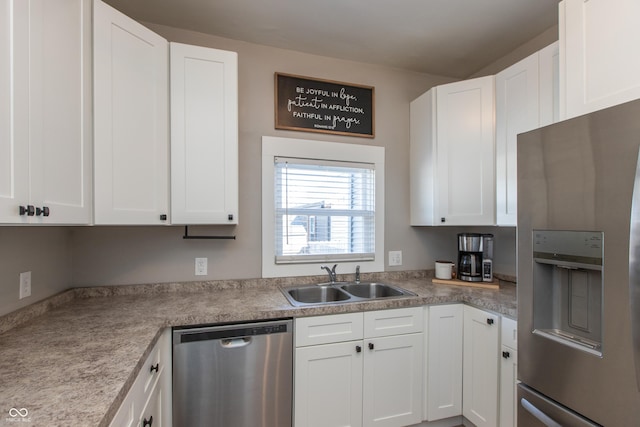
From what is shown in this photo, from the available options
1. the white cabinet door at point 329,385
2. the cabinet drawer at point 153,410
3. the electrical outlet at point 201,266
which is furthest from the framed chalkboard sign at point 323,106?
the cabinet drawer at point 153,410

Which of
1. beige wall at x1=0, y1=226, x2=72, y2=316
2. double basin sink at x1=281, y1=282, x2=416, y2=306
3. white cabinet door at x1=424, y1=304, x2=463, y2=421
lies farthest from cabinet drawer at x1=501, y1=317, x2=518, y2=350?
beige wall at x1=0, y1=226, x2=72, y2=316

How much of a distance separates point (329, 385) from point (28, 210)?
62.4 inches

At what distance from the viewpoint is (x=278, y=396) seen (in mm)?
1634

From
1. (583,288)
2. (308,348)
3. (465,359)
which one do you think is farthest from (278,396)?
(583,288)

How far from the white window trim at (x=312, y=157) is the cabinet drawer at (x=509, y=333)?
0.97 meters

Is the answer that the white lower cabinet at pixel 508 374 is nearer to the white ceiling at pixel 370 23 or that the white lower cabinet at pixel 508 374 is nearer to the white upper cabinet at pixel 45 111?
the white ceiling at pixel 370 23

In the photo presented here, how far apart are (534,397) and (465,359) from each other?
2.34ft

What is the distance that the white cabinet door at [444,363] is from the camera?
1.90m

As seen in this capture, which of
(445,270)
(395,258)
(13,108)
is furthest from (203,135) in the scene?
(445,270)

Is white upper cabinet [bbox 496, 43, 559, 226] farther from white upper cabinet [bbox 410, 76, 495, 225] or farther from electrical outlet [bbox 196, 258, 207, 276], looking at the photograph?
electrical outlet [bbox 196, 258, 207, 276]

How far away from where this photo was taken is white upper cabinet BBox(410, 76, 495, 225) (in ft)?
6.88

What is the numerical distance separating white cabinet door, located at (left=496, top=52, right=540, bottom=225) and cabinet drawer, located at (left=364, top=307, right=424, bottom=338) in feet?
2.74

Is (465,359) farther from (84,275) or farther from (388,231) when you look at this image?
(84,275)

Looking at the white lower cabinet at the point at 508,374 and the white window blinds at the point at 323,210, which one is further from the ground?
the white window blinds at the point at 323,210
